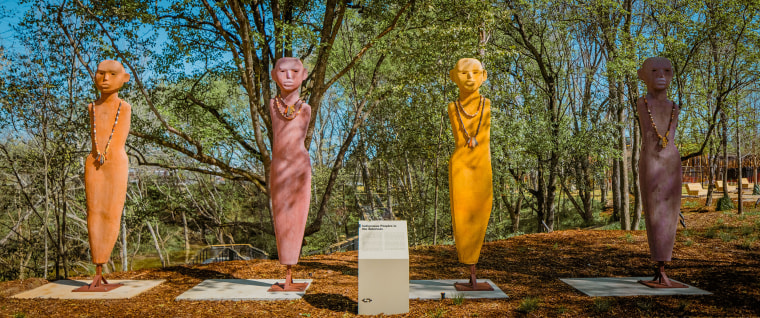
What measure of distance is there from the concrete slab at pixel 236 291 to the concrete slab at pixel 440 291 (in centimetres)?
122

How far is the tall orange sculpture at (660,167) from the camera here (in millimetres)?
4492

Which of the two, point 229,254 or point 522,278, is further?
point 229,254

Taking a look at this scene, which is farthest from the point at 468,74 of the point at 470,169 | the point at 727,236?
the point at 727,236

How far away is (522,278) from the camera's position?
5184mm

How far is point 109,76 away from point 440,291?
14.2ft

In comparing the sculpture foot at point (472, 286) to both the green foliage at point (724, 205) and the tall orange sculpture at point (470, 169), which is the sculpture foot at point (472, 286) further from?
the green foliage at point (724, 205)

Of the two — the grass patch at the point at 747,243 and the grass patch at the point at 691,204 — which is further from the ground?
the grass patch at the point at 691,204

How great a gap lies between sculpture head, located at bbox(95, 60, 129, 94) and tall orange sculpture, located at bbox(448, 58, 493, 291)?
147 inches

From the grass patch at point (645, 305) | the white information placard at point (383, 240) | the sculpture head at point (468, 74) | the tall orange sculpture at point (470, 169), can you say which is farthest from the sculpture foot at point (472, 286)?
the sculpture head at point (468, 74)

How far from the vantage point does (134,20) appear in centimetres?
691

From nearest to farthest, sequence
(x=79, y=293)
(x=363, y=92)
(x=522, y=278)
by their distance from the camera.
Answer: (x=79, y=293), (x=522, y=278), (x=363, y=92)

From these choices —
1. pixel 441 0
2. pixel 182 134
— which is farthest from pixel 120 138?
pixel 441 0

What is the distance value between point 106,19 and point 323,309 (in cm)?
581

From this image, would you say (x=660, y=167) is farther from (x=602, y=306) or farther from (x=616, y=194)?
(x=616, y=194)
